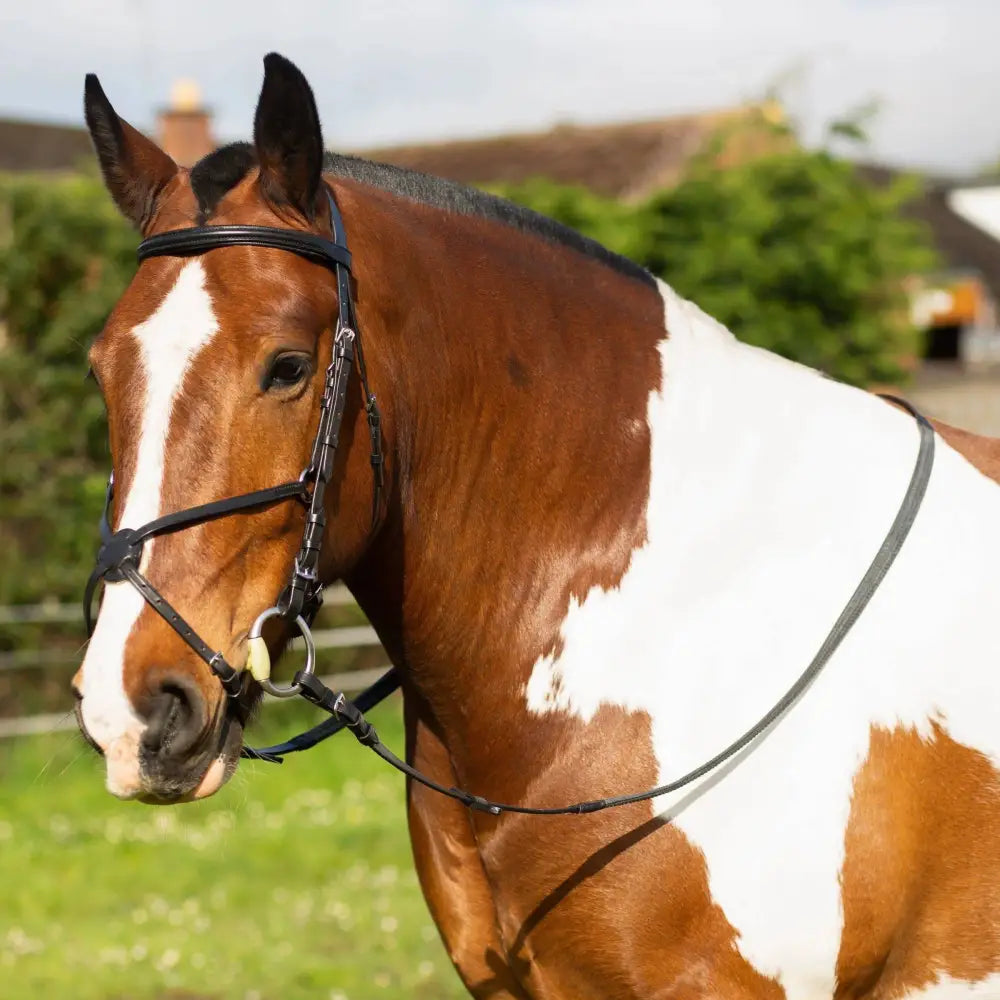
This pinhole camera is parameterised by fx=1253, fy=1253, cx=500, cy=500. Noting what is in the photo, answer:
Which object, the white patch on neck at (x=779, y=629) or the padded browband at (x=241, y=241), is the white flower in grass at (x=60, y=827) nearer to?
the white patch on neck at (x=779, y=629)

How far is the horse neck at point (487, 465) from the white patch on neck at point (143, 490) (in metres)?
0.43

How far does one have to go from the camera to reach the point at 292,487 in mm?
2211

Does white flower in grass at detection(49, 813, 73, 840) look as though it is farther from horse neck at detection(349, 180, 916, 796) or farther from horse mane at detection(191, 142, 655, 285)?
horse mane at detection(191, 142, 655, 285)

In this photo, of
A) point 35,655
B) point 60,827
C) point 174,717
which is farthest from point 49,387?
point 174,717

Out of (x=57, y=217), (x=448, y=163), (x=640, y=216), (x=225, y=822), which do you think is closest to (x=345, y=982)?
(x=225, y=822)

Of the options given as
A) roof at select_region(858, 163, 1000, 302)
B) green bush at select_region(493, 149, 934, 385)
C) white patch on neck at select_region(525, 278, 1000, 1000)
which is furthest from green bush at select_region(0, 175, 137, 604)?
roof at select_region(858, 163, 1000, 302)

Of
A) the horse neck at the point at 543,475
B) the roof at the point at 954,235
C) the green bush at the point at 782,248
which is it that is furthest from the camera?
the roof at the point at 954,235

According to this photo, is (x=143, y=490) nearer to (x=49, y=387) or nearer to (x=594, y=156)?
(x=49, y=387)

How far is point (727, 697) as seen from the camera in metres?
2.39

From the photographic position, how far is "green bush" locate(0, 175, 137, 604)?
8648 millimetres

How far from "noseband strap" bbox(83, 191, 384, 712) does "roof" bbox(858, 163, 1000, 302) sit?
102 ft

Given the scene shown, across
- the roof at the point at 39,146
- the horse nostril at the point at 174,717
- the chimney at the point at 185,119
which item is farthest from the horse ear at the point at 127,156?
the roof at the point at 39,146

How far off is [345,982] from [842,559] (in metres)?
3.69

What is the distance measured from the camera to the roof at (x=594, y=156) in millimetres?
17812
